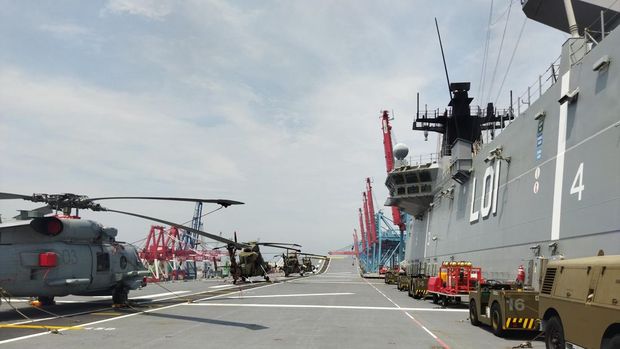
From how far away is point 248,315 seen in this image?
604 inches

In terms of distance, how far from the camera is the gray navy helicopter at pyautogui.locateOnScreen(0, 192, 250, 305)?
1413 centimetres

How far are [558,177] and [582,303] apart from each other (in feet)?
29.2

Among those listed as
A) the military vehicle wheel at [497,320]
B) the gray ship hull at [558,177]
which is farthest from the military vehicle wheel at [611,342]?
the gray ship hull at [558,177]

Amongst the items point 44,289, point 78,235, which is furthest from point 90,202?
point 44,289

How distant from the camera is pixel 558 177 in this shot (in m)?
14.7

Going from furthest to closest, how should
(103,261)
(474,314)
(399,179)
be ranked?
(399,179), (103,261), (474,314)

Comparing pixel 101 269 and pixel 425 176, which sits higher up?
pixel 425 176

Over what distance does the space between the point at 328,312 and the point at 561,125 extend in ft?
32.5

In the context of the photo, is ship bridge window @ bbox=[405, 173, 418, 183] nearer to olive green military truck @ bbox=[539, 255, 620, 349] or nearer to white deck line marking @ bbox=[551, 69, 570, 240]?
white deck line marking @ bbox=[551, 69, 570, 240]

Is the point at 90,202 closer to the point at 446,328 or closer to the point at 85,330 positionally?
the point at 85,330

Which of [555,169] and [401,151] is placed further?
[401,151]

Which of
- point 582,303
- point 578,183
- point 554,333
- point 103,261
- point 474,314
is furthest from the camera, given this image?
point 103,261

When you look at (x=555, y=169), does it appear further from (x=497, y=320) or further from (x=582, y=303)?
(x=582, y=303)

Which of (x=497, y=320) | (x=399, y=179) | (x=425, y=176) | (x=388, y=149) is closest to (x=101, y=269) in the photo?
(x=497, y=320)
